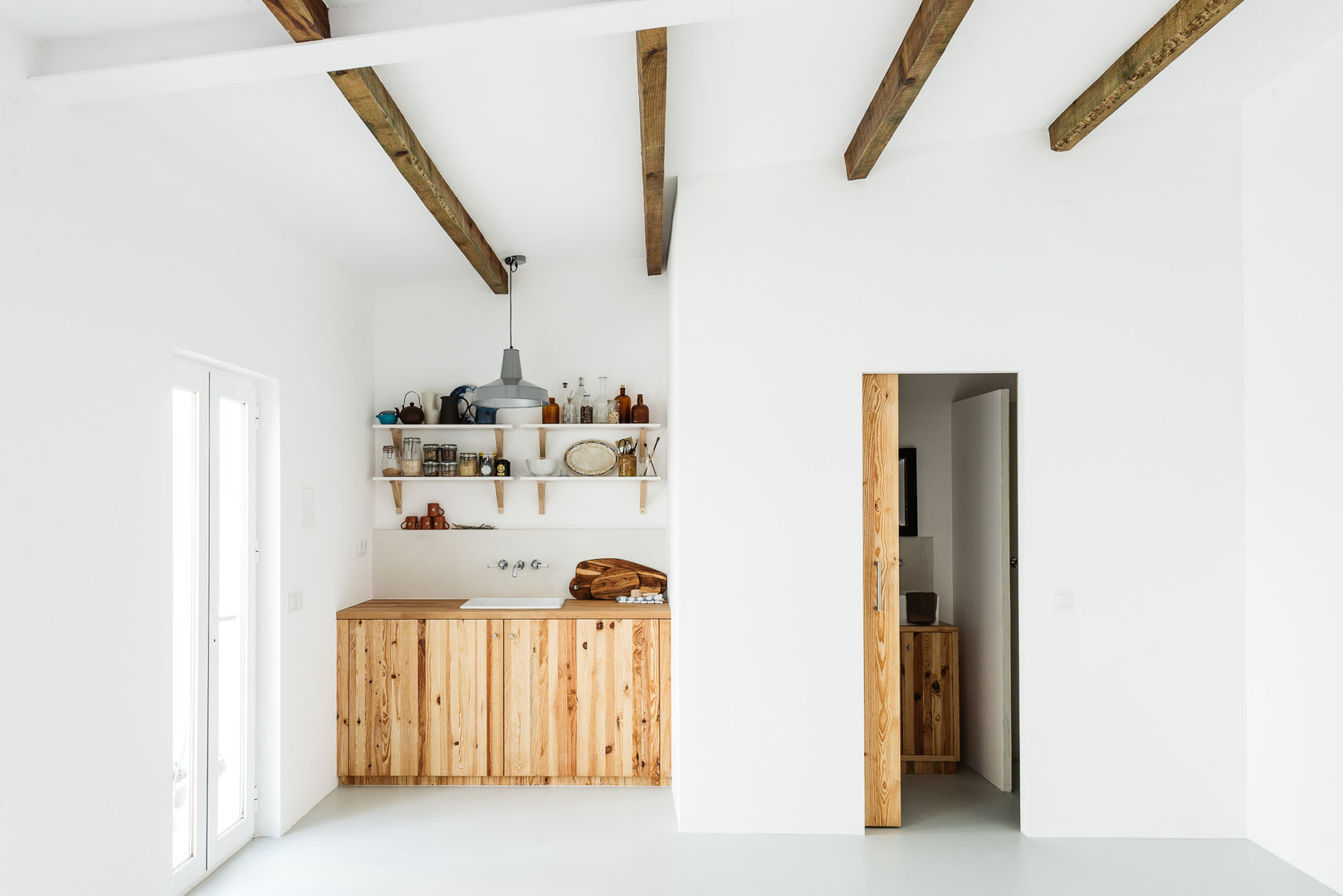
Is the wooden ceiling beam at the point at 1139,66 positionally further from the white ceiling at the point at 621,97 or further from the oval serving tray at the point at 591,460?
the oval serving tray at the point at 591,460

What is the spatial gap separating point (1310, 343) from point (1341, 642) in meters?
1.15

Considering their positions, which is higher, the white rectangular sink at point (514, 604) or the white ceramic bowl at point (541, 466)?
the white ceramic bowl at point (541, 466)

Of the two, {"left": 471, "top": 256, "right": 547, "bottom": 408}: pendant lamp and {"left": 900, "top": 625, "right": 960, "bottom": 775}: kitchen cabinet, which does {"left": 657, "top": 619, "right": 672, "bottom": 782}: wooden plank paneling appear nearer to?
{"left": 900, "top": 625, "right": 960, "bottom": 775}: kitchen cabinet

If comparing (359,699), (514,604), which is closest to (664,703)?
(514,604)

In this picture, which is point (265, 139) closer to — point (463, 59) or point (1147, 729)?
point (463, 59)

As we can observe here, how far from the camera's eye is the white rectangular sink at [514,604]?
456 cm

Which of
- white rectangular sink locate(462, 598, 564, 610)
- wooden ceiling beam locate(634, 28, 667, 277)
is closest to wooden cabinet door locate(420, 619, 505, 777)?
white rectangular sink locate(462, 598, 564, 610)

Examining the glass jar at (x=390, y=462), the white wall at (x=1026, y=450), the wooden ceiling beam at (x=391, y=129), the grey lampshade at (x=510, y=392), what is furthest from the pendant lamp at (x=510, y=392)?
the glass jar at (x=390, y=462)

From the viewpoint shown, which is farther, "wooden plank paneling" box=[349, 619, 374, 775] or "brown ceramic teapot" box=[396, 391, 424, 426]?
"brown ceramic teapot" box=[396, 391, 424, 426]

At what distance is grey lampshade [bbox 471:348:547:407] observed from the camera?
4180 mm

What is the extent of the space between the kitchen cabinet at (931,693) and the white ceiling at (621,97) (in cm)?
244

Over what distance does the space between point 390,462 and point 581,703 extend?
177 cm

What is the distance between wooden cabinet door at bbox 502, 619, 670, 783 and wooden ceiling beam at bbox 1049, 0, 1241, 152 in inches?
119

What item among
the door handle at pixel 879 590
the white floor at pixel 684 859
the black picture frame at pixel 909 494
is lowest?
the white floor at pixel 684 859
